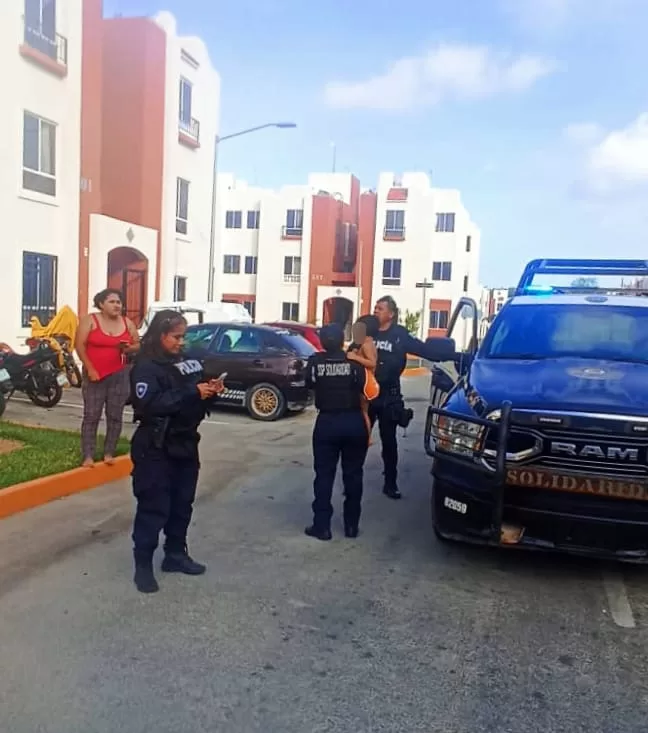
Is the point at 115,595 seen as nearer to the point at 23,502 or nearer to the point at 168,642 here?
the point at 168,642

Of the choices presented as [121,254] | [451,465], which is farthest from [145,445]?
[121,254]

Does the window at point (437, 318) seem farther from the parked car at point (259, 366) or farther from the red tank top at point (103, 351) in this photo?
the red tank top at point (103, 351)

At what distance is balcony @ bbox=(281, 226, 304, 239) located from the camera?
45594mm

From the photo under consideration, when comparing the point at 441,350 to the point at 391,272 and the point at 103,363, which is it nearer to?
the point at 103,363

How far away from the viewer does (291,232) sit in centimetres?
4578

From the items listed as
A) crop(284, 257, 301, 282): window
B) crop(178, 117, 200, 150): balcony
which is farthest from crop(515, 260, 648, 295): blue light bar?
crop(284, 257, 301, 282): window

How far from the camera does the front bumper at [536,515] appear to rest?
4438 millimetres

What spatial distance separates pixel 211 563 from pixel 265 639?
3.96 feet

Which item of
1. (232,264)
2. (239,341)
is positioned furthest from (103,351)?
(232,264)

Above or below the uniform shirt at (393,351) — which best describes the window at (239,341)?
below

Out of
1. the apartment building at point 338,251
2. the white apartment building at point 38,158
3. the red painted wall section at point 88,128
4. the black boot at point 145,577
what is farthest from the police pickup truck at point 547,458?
the apartment building at point 338,251

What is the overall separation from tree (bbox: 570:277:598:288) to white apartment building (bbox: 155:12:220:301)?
594 inches

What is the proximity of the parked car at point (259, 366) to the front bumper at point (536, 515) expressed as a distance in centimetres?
683

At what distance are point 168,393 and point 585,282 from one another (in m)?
6.53
